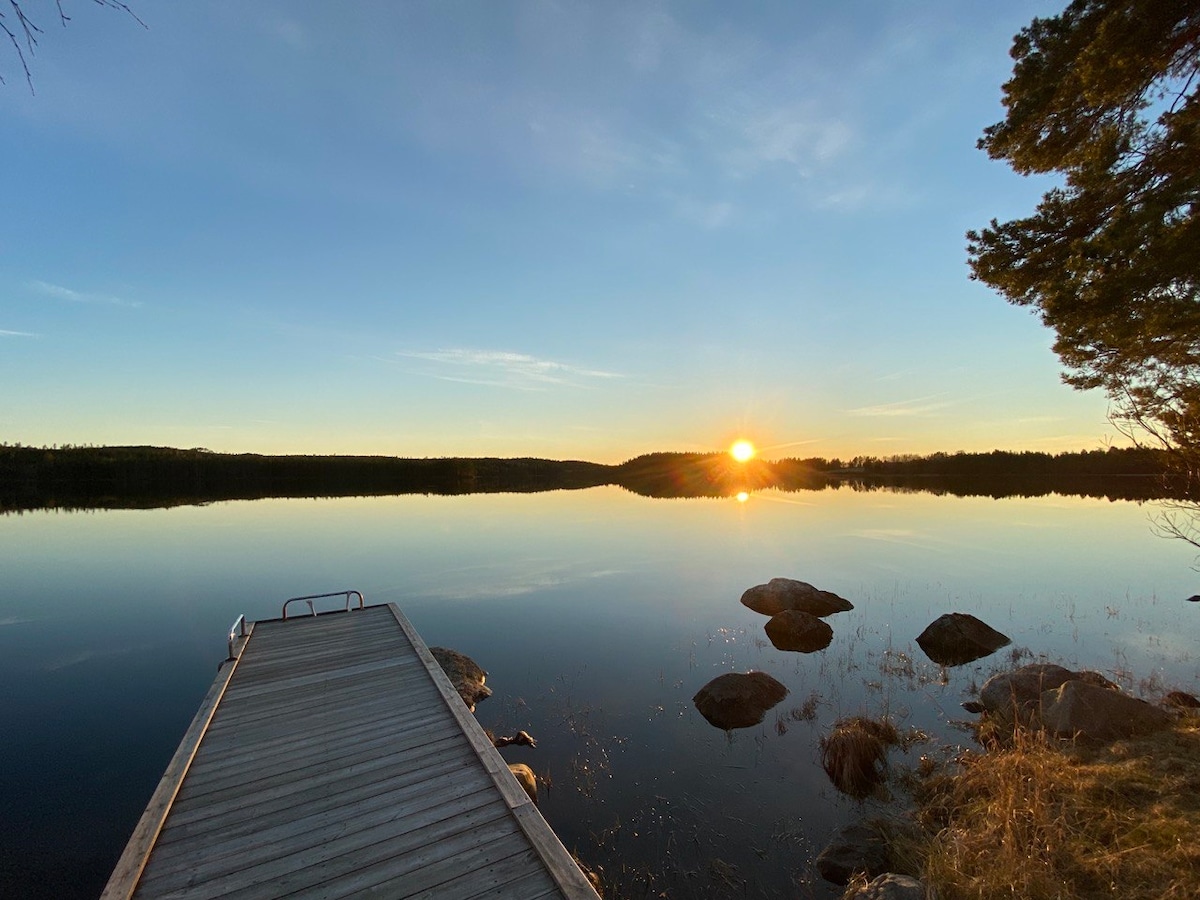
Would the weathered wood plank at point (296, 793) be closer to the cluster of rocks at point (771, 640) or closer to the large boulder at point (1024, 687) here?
the cluster of rocks at point (771, 640)

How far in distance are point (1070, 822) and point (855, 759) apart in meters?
3.42

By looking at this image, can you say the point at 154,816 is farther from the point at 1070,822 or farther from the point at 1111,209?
the point at 1111,209

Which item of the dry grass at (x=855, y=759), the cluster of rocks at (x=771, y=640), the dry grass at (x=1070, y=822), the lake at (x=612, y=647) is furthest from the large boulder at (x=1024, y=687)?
the cluster of rocks at (x=771, y=640)

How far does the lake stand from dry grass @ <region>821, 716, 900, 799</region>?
1.22 feet

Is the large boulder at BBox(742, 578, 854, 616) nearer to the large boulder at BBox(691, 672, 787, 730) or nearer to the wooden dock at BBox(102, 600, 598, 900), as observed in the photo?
the large boulder at BBox(691, 672, 787, 730)

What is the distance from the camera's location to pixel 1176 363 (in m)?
11.2

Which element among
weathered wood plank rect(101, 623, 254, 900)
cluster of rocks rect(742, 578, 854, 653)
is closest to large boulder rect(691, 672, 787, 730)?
cluster of rocks rect(742, 578, 854, 653)

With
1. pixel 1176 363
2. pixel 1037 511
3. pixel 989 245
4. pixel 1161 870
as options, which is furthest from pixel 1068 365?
pixel 1037 511

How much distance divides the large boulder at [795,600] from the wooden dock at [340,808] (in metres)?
15.3

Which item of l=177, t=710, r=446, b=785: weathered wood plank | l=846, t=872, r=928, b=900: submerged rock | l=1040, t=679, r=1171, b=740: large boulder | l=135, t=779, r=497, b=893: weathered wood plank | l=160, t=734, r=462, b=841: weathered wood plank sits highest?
l=135, t=779, r=497, b=893: weathered wood plank

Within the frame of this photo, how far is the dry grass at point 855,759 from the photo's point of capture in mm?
9695

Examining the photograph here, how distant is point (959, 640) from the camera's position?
55.5ft

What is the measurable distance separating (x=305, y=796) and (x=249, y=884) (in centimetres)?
152

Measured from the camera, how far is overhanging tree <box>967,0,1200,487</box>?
9.14 metres
